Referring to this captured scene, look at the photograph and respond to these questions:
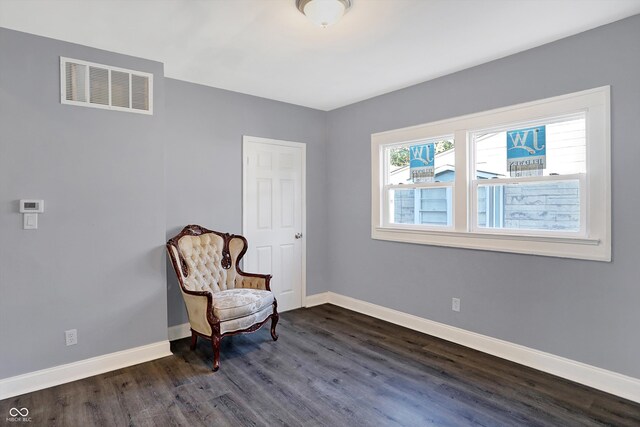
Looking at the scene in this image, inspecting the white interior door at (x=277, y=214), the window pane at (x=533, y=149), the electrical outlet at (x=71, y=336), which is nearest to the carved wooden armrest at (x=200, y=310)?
the electrical outlet at (x=71, y=336)

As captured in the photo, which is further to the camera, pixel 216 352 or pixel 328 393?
pixel 216 352

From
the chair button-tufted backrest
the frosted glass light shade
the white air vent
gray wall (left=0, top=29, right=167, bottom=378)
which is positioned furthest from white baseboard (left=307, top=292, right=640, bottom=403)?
the white air vent

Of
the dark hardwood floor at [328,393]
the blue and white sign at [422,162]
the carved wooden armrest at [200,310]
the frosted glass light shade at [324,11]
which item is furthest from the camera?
the blue and white sign at [422,162]

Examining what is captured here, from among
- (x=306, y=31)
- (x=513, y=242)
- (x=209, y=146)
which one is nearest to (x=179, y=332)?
(x=209, y=146)

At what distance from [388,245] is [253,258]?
5.27 ft

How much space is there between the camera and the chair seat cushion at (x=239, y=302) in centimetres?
310

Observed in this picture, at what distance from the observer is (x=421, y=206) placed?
394 centimetres

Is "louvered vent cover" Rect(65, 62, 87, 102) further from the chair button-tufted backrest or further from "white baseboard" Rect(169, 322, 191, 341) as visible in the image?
"white baseboard" Rect(169, 322, 191, 341)

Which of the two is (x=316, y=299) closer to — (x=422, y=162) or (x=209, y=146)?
(x=422, y=162)

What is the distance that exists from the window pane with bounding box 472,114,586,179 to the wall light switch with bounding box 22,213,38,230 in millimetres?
3739

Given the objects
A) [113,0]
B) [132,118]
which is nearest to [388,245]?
[132,118]

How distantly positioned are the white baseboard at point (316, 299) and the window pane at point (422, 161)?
1.79 m

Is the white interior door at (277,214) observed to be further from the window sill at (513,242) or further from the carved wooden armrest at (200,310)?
the window sill at (513,242)

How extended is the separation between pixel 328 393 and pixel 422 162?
2.52 m
